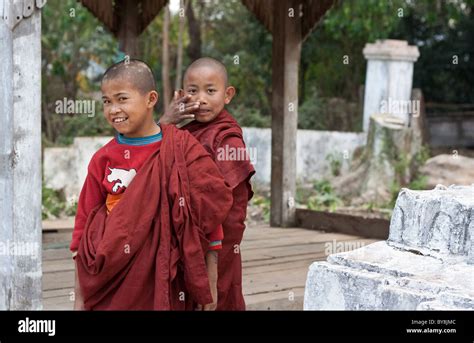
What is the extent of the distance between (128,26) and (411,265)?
524 centimetres

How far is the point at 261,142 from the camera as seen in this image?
13.2m

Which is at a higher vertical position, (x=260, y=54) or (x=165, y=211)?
(x=260, y=54)

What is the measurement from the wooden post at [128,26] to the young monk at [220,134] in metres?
4.13

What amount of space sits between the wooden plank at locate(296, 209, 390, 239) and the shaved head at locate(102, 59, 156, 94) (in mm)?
4179

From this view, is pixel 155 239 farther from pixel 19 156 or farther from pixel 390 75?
pixel 390 75

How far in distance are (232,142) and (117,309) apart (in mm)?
929

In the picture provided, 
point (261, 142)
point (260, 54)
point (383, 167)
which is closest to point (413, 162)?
point (383, 167)

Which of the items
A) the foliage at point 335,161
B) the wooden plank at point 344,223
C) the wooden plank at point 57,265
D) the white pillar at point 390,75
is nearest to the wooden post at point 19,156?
the wooden plank at point 57,265

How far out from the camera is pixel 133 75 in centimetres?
341

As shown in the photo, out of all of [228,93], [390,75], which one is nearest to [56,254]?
[228,93]

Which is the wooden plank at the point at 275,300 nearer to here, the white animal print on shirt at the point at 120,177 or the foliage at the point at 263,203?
the white animal print on shirt at the point at 120,177

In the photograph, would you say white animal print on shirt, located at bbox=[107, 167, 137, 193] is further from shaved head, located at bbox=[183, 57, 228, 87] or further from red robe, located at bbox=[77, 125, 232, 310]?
shaved head, located at bbox=[183, 57, 228, 87]

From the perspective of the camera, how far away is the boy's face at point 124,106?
3.37m

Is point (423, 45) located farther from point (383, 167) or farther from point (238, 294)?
point (238, 294)
